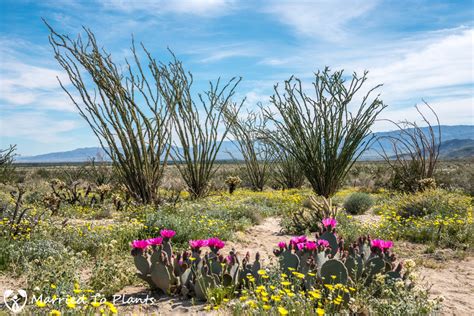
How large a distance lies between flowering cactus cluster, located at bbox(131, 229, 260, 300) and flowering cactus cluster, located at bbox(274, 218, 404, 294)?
15.3 inches

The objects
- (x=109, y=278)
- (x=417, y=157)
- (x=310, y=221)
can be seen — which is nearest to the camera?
(x=109, y=278)

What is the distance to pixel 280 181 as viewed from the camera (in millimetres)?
17594

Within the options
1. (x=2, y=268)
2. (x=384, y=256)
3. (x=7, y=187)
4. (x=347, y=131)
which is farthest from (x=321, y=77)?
(x=7, y=187)

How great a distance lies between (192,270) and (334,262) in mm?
1352

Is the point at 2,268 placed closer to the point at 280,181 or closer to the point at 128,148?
the point at 128,148

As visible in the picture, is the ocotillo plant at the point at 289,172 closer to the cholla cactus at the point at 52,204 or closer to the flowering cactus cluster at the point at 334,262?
the cholla cactus at the point at 52,204

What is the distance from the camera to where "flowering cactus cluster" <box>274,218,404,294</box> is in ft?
11.1

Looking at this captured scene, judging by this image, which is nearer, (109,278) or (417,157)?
(109,278)

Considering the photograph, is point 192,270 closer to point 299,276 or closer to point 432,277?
point 299,276

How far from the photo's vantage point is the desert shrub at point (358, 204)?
10016 millimetres

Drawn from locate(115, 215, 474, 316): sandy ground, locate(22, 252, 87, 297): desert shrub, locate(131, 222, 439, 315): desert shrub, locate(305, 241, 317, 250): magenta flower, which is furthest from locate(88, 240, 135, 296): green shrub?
locate(305, 241, 317, 250): magenta flower

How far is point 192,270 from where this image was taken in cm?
374

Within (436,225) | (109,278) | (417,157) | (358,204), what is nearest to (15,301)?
(109,278)

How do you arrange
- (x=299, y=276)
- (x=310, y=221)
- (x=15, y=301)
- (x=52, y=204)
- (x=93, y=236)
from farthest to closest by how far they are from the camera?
(x=52, y=204) → (x=310, y=221) → (x=93, y=236) → (x=299, y=276) → (x=15, y=301)
